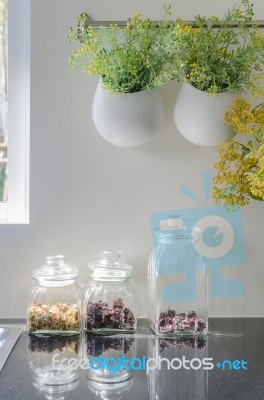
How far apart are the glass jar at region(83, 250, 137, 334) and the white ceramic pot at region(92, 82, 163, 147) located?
31 centimetres

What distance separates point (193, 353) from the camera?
1442mm

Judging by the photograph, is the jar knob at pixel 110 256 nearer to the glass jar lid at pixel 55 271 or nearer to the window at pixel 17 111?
the glass jar lid at pixel 55 271

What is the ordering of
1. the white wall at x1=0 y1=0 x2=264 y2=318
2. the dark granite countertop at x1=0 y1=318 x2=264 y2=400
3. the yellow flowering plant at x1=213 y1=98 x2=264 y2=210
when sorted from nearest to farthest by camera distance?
1. the dark granite countertop at x1=0 y1=318 x2=264 y2=400
2. the yellow flowering plant at x1=213 y1=98 x2=264 y2=210
3. the white wall at x1=0 y1=0 x2=264 y2=318

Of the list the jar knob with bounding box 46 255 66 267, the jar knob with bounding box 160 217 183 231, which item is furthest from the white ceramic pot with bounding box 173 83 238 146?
the jar knob with bounding box 46 255 66 267

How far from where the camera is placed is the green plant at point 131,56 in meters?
1.50

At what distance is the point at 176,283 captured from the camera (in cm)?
167

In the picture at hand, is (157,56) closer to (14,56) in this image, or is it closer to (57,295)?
(14,56)

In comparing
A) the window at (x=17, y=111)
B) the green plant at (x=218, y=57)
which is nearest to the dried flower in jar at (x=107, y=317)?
the window at (x=17, y=111)

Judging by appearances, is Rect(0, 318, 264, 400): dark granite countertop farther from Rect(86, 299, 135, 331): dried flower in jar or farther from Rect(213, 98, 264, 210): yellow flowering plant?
Rect(213, 98, 264, 210): yellow flowering plant

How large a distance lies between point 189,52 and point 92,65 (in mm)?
251

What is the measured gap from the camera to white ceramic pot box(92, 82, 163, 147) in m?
1.54

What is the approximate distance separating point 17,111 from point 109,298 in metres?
0.60

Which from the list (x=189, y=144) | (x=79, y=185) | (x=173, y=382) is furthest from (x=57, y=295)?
(x=189, y=144)

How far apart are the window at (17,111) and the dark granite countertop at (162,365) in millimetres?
392
